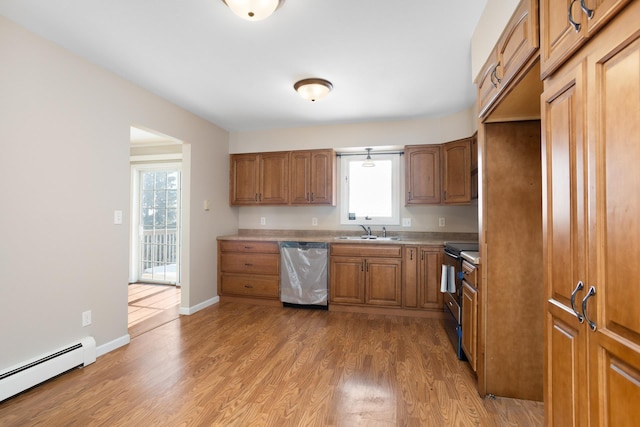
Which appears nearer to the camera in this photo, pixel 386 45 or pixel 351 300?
pixel 386 45

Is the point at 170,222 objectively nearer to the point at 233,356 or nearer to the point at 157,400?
the point at 233,356

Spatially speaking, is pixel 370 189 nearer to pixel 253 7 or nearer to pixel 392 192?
pixel 392 192

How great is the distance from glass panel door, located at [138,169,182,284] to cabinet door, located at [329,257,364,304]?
2.84 metres

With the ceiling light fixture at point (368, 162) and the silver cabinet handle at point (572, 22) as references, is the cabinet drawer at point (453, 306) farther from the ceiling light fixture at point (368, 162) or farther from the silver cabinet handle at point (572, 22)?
the silver cabinet handle at point (572, 22)

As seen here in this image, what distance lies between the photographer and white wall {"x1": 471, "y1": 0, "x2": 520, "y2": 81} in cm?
152

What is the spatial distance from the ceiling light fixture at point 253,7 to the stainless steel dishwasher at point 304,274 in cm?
257

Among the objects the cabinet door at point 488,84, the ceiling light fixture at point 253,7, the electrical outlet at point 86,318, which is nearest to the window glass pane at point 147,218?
the electrical outlet at point 86,318

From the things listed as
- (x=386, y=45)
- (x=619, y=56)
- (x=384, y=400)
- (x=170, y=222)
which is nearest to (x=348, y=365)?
(x=384, y=400)

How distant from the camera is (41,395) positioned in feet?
6.36

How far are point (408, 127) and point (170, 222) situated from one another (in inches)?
160

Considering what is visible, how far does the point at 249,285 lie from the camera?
4.01 meters

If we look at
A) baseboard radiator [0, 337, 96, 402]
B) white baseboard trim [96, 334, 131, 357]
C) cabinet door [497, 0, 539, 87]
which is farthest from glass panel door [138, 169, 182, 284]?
cabinet door [497, 0, 539, 87]

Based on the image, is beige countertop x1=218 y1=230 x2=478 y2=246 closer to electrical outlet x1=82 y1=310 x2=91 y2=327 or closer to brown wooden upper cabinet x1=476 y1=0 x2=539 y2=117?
electrical outlet x1=82 y1=310 x2=91 y2=327

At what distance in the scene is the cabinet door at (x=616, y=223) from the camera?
0.74 metres
